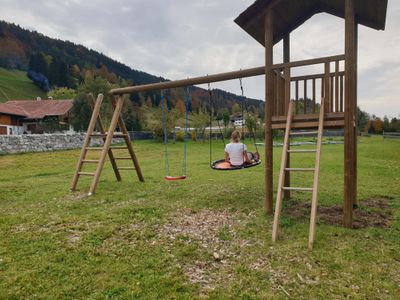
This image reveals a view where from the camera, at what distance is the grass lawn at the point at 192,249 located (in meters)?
3.29

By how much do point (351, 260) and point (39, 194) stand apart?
7.85 meters

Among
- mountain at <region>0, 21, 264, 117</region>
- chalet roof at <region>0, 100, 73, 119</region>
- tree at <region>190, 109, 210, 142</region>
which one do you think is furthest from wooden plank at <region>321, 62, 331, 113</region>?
mountain at <region>0, 21, 264, 117</region>

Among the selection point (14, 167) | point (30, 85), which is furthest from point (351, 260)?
point (30, 85)

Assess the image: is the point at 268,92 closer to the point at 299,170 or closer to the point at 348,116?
the point at 348,116

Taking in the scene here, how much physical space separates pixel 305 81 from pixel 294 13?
1648 millimetres

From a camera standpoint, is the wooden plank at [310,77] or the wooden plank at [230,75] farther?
the wooden plank at [310,77]

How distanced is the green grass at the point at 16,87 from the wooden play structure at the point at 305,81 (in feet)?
268

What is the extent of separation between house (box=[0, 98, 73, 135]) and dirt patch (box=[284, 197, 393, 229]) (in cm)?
3971

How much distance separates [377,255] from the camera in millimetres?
3982

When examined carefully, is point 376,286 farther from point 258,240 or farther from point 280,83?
point 280,83

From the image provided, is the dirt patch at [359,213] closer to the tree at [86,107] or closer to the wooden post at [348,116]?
the wooden post at [348,116]

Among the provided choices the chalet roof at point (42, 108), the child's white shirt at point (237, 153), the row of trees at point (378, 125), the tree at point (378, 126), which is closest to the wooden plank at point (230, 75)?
the child's white shirt at point (237, 153)

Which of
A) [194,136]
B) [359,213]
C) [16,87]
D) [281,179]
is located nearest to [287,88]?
[281,179]

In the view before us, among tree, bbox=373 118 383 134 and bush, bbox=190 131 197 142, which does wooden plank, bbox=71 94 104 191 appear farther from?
tree, bbox=373 118 383 134
